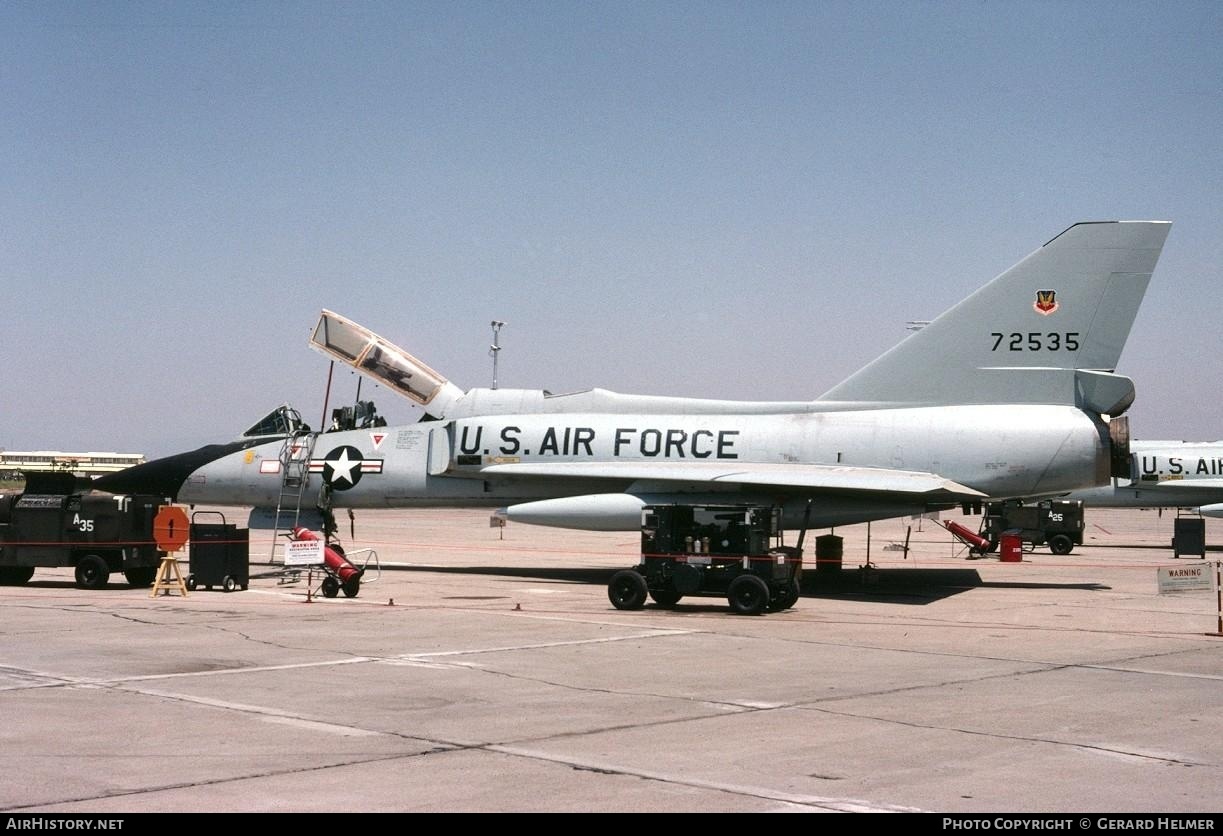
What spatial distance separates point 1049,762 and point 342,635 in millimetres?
8372

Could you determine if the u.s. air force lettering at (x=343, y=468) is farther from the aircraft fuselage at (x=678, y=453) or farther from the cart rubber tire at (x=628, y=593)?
the cart rubber tire at (x=628, y=593)

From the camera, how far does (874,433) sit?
2119cm

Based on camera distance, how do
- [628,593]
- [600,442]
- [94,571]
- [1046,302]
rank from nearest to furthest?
[628,593] → [94,571] → [1046,302] → [600,442]

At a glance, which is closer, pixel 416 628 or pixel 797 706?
pixel 797 706

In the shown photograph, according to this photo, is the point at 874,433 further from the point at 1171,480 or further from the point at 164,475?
the point at 1171,480

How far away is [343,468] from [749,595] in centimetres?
1021

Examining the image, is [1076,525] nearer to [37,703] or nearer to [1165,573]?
[1165,573]

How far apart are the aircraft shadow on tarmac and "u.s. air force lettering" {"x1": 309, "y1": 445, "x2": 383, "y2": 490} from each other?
225 centimetres

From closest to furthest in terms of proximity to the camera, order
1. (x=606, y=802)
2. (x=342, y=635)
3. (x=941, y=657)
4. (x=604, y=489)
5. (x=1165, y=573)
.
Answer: (x=606, y=802)
(x=941, y=657)
(x=342, y=635)
(x=1165, y=573)
(x=604, y=489)

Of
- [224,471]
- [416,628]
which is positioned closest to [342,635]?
[416,628]

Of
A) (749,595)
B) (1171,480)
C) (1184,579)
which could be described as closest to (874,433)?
(749,595)

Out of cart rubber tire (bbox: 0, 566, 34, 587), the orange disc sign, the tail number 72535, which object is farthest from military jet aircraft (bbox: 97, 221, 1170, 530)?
the orange disc sign

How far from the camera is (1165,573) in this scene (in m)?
15.3

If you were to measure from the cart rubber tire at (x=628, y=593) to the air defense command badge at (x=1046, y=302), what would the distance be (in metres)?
8.91
